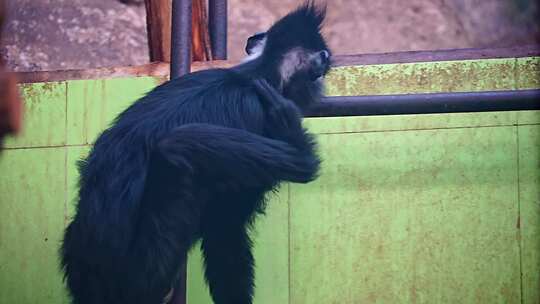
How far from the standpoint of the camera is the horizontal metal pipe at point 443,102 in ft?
13.0

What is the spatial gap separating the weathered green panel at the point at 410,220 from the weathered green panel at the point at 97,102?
3.41ft

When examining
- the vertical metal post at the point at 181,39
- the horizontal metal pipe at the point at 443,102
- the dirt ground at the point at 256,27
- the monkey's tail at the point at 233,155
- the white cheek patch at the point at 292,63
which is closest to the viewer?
the monkey's tail at the point at 233,155

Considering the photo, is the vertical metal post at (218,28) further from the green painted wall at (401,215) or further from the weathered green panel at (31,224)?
the weathered green panel at (31,224)

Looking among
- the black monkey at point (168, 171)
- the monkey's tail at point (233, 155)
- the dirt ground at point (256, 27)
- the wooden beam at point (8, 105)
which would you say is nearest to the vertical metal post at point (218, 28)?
the black monkey at point (168, 171)

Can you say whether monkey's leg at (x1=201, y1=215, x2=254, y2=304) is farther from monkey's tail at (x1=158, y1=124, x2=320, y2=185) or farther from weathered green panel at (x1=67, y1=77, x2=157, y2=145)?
weathered green panel at (x1=67, y1=77, x2=157, y2=145)

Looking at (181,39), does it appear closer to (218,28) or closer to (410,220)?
(218,28)

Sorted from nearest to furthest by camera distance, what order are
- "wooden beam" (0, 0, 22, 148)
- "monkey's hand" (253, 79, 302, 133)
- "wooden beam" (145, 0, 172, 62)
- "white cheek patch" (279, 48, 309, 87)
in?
1. "wooden beam" (0, 0, 22, 148)
2. "monkey's hand" (253, 79, 302, 133)
3. "white cheek patch" (279, 48, 309, 87)
4. "wooden beam" (145, 0, 172, 62)

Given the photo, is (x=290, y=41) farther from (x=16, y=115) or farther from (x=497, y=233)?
(x=16, y=115)

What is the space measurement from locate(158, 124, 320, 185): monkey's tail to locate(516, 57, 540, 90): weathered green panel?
57.7 inches

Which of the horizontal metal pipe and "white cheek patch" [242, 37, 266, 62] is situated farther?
"white cheek patch" [242, 37, 266, 62]

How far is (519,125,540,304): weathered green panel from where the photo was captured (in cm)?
444

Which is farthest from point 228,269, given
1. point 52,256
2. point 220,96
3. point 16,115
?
point 16,115

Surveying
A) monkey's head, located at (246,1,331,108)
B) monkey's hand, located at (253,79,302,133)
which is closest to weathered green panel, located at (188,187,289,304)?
monkey's head, located at (246,1,331,108)

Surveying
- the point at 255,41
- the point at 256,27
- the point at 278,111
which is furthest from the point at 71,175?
the point at 256,27
